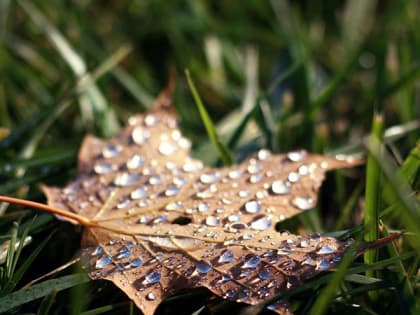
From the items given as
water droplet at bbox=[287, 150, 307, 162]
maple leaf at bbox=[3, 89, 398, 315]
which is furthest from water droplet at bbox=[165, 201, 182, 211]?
water droplet at bbox=[287, 150, 307, 162]

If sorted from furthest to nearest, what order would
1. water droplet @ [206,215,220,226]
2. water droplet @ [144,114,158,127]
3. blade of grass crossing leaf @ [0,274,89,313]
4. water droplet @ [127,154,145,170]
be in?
water droplet @ [144,114,158,127] < water droplet @ [127,154,145,170] < water droplet @ [206,215,220,226] < blade of grass crossing leaf @ [0,274,89,313]

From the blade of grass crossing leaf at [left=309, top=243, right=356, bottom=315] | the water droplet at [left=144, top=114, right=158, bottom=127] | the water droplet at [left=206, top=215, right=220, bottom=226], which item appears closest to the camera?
the blade of grass crossing leaf at [left=309, top=243, right=356, bottom=315]

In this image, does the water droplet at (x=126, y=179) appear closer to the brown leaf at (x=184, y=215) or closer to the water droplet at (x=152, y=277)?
the brown leaf at (x=184, y=215)

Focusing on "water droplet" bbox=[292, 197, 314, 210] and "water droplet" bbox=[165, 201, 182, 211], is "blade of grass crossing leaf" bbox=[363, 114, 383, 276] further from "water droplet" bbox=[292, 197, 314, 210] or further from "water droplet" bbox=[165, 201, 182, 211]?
"water droplet" bbox=[165, 201, 182, 211]

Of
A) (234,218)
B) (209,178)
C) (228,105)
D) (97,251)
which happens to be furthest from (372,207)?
(228,105)

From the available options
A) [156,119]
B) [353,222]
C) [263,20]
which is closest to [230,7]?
[263,20]
